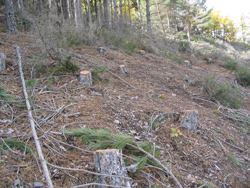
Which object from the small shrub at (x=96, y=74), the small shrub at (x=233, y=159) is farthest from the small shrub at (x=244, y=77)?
the small shrub at (x=96, y=74)

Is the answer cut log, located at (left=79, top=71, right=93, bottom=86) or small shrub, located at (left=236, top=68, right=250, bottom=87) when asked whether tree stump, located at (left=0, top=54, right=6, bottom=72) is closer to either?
cut log, located at (left=79, top=71, right=93, bottom=86)

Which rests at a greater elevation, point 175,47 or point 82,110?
point 175,47

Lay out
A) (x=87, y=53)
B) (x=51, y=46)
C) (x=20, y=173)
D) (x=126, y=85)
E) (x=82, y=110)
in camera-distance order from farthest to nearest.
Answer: (x=87, y=53) → (x=126, y=85) → (x=51, y=46) → (x=82, y=110) → (x=20, y=173)

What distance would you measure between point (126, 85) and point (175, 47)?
8507mm

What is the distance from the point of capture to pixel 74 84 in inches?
162

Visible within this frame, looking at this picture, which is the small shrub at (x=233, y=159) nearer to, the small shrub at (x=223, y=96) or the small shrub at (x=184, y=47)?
the small shrub at (x=223, y=96)

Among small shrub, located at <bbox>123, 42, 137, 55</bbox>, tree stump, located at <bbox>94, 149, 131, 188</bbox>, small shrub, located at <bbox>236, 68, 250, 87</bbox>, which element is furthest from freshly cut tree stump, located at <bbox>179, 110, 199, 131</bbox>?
small shrub, located at <bbox>236, 68, 250, 87</bbox>

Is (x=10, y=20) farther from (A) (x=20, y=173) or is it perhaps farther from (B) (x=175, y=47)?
(B) (x=175, y=47)

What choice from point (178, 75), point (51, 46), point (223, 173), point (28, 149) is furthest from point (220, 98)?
point (28, 149)

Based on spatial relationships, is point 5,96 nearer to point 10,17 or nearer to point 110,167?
point 110,167

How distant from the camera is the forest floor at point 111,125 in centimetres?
213

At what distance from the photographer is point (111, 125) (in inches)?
116

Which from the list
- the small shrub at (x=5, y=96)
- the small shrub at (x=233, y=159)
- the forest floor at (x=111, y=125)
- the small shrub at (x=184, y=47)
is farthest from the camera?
the small shrub at (x=184, y=47)

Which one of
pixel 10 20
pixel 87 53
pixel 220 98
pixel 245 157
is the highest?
pixel 10 20
